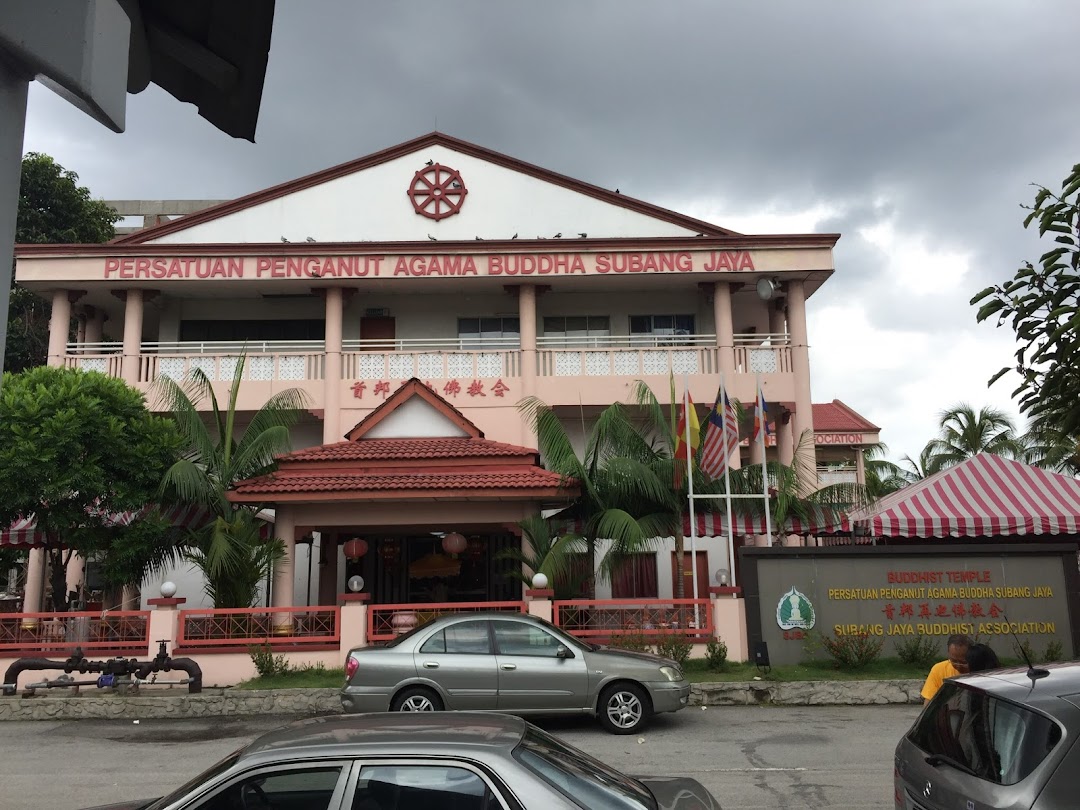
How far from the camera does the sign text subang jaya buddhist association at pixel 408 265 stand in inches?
824

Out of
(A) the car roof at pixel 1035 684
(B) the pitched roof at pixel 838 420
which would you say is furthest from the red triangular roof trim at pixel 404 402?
(B) the pitched roof at pixel 838 420

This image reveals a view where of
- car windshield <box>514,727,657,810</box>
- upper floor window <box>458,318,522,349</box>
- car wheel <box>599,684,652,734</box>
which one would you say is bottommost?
car wheel <box>599,684,652,734</box>

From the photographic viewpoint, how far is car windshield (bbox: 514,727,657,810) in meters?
3.91

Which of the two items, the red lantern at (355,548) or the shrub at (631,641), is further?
the red lantern at (355,548)

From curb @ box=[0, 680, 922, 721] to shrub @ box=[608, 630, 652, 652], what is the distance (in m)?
1.42

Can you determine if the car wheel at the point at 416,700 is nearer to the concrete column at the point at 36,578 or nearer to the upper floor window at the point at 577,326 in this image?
the concrete column at the point at 36,578

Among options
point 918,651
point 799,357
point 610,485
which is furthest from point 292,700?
A: point 799,357

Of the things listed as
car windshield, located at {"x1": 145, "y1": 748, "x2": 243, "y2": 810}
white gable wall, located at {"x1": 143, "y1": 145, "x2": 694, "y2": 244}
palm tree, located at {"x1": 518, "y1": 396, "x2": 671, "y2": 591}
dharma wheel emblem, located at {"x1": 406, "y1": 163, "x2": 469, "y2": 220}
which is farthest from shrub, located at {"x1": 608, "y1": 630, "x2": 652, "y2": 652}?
dharma wheel emblem, located at {"x1": 406, "y1": 163, "x2": 469, "y2": 220}

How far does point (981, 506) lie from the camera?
1702cm

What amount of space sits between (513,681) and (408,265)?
12.6 meters

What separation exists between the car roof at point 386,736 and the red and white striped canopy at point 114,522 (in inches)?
534

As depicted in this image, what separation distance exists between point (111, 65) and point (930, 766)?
486 cm

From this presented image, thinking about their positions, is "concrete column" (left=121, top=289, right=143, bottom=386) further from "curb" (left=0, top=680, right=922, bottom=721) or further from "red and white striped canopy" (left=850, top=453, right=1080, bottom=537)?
"red and white striped canopy" (left=850, top=453, right=1080, bottom=537)

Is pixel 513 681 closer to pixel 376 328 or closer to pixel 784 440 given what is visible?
pixel 784 440
